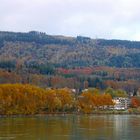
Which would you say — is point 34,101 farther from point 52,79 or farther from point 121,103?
point 52,79

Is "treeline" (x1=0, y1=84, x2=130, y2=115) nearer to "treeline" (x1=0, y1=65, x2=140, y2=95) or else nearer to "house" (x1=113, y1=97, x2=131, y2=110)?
"house" (x1=113, y1=97, x2=131, y2=110)

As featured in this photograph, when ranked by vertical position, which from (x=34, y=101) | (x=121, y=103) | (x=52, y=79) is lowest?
(x=121, y=103)

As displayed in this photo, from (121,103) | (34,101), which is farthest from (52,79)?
(34,101)

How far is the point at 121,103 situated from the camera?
157000 mm

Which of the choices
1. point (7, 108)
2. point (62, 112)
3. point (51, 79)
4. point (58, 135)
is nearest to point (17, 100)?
point (7, 108)

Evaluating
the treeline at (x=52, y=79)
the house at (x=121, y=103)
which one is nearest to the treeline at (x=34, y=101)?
the house at (x=121, y=103)

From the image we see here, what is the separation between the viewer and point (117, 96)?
170 m

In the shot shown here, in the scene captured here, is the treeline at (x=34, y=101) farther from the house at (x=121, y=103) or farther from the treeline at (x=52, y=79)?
the treeline at (x=52, y=79)

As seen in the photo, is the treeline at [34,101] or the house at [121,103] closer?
the treeline at [34,101]

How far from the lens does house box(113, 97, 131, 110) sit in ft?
508

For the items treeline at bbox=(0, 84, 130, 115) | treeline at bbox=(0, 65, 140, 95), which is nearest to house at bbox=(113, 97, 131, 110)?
treeline at bbox=(0, 65, 140, 95)

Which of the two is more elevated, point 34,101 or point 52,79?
point 52,79

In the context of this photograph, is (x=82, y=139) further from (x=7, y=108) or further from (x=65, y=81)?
(x=65, y=81)

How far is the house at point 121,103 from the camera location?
6095 inches
